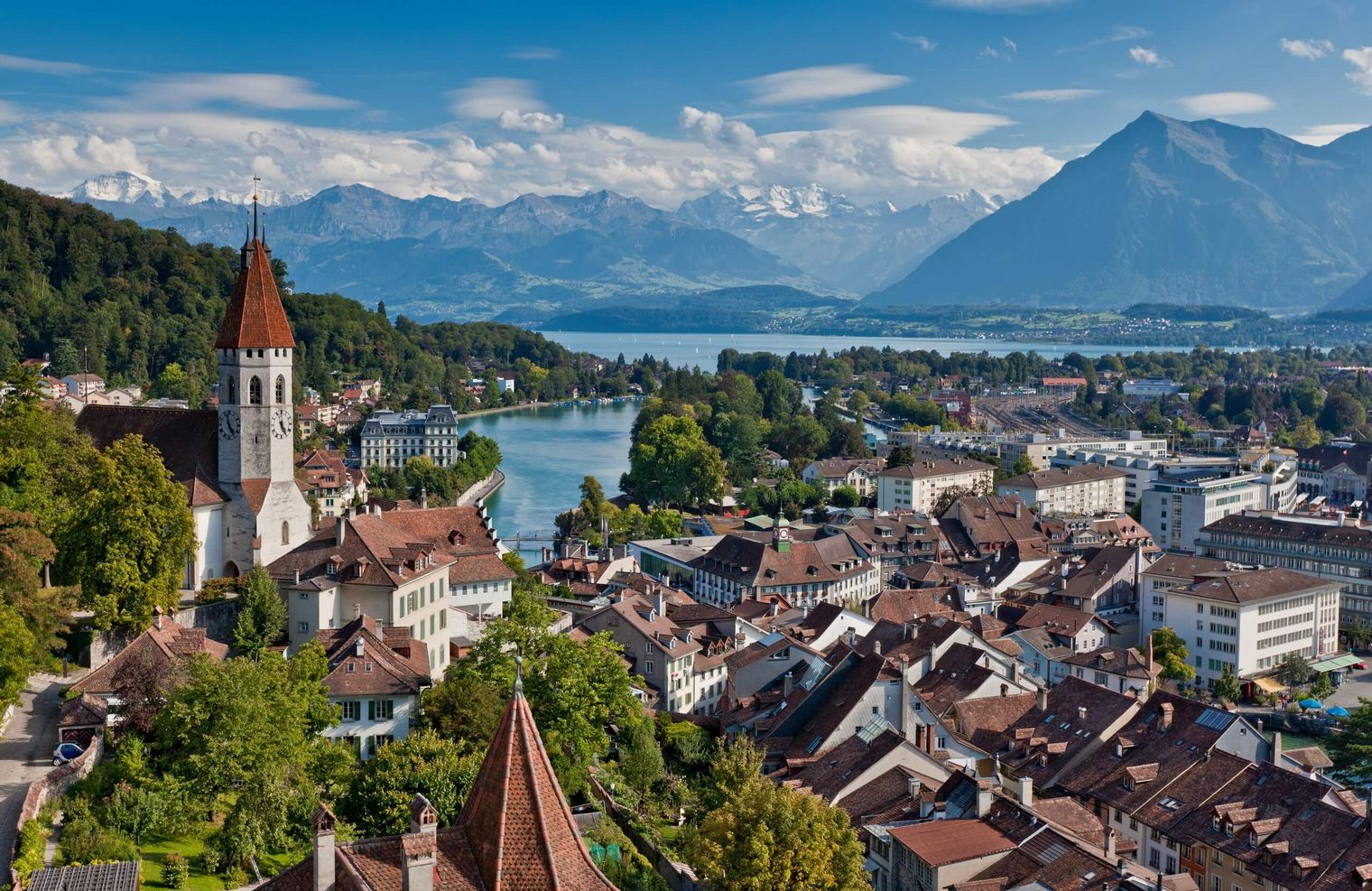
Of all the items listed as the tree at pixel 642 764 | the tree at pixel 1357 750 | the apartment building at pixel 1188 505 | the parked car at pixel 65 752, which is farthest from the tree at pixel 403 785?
the apartment building at pixel 1188 505

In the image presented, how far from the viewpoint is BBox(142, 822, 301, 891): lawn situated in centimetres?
1645

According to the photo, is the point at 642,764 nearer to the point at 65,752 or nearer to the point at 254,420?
the point at 65,752

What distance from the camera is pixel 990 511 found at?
59531mm

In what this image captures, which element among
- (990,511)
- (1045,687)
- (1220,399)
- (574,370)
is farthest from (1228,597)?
(574,370)

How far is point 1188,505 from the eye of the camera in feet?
213

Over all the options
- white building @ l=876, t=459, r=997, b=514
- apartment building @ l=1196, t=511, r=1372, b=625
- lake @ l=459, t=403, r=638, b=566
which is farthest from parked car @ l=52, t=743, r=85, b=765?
white building @ l=876, t=459, r=997, b=514

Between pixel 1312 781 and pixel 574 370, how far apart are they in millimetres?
126186

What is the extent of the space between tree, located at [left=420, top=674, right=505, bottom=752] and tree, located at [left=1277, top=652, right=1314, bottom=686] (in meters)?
28.5

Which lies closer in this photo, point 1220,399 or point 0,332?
point 0,332

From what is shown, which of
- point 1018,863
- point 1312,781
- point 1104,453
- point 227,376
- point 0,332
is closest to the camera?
point 1018,863

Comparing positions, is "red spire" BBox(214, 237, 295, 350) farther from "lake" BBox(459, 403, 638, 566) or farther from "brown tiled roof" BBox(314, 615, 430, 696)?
"lake" BBox(459, 403, 638, 566)

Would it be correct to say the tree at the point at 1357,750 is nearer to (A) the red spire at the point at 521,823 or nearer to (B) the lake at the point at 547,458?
(A) the red spire at the point at 521,823

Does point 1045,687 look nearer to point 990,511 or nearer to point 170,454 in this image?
point 170,454

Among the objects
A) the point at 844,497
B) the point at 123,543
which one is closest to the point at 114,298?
the point at 844,497
